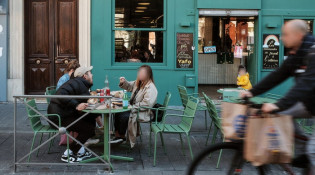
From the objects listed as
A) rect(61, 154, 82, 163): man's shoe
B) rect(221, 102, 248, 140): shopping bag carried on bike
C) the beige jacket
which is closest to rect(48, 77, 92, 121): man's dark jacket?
rect(61, 154, 82, 163): man's shoe

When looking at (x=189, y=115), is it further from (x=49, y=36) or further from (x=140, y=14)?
(x=49, y=36)

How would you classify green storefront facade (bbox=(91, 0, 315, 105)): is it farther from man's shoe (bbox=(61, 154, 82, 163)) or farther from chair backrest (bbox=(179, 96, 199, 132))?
man's shoe (bbox=(61, 154, 82, 163))

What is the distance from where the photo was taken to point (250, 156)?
371 cm

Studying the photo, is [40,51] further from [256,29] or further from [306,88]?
[306,88]

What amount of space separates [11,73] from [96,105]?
614 centimetres

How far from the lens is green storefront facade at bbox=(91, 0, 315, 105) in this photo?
11.3 meters

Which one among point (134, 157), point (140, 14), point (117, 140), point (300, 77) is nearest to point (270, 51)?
point (140, 14)

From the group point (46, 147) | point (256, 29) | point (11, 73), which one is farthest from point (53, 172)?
point (256, 29)

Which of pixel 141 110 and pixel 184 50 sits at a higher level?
pixel 184 50

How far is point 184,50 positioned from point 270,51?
2.37 meters

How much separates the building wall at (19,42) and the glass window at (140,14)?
895 millimetres

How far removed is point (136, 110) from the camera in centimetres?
670

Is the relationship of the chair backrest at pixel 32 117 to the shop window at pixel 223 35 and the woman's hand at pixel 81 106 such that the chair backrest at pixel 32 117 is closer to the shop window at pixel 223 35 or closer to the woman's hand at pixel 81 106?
the woman's hand at pixel 81 106

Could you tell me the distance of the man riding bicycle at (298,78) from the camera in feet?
11.9
